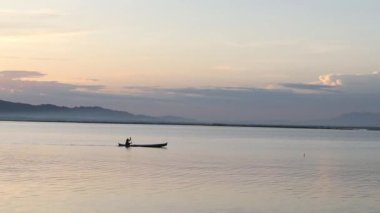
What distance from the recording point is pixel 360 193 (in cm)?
3278

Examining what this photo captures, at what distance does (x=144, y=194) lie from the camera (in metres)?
30.1

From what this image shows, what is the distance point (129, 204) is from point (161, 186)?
7.08 metres

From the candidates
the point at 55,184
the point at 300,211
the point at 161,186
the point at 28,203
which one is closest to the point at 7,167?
the point at 55,184

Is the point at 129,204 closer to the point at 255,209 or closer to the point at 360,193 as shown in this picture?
the point at 255,209

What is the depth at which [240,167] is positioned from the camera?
49312mm

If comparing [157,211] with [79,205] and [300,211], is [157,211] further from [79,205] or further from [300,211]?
[300,211]

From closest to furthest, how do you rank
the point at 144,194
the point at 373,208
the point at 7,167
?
the point at 373,208
the point at 144,194
the point at 7,167

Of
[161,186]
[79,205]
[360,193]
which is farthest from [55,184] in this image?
[360,193]

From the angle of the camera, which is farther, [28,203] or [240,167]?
[240,167]

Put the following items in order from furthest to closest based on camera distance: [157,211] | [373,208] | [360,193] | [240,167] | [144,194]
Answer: [240,167], [360,193], [144,194], [373,208], [157,211]

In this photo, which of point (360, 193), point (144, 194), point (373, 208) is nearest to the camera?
point (373, 208)

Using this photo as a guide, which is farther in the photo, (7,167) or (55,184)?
(7,167)

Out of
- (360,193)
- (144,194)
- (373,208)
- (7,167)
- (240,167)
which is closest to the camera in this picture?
(373,208)

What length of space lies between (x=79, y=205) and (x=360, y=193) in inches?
611
